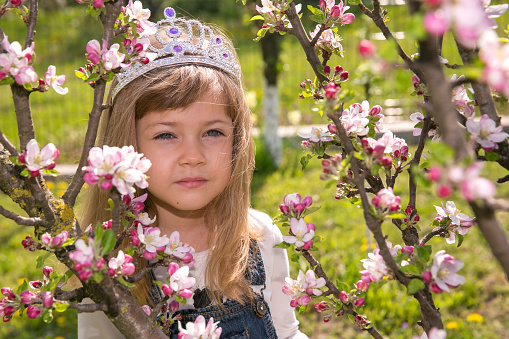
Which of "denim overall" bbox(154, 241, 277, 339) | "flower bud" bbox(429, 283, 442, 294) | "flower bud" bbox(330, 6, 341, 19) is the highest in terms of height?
"flower bud" bbox(330, 6, 341, 19)

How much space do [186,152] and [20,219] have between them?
90 cm

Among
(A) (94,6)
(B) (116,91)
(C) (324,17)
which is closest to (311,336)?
(B) (116,91)

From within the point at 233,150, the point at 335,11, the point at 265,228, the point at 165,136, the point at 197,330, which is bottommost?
the point at 265,228

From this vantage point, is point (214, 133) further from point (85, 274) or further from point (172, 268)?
point (85, 274)

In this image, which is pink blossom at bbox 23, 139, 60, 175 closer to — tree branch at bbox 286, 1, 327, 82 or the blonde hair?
tree branch at bbox 286, 1, 327, 82

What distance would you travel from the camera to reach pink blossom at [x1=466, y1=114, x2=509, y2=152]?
924mm

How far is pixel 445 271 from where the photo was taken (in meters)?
0.95

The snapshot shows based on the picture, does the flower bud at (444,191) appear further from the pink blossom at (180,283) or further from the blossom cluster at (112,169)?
the pink blossom at (180,283)

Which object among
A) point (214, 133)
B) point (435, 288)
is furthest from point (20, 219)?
point (214, 133)

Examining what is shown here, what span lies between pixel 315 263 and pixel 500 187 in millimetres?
3993

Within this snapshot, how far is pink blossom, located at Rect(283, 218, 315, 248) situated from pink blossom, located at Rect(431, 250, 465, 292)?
10.6 inches

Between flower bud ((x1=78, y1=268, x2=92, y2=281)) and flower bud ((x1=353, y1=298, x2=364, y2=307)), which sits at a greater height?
flower bud ((x1=78, y1=268, x2=92, y2=281))

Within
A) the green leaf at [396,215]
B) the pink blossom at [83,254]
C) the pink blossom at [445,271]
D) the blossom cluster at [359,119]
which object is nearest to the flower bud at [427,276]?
the pink blossom at [445,271]

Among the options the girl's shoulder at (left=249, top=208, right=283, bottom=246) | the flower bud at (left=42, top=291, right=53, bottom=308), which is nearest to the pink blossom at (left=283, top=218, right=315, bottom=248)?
the flower bud at (left=42, top=291, right=53, bottom=308)
